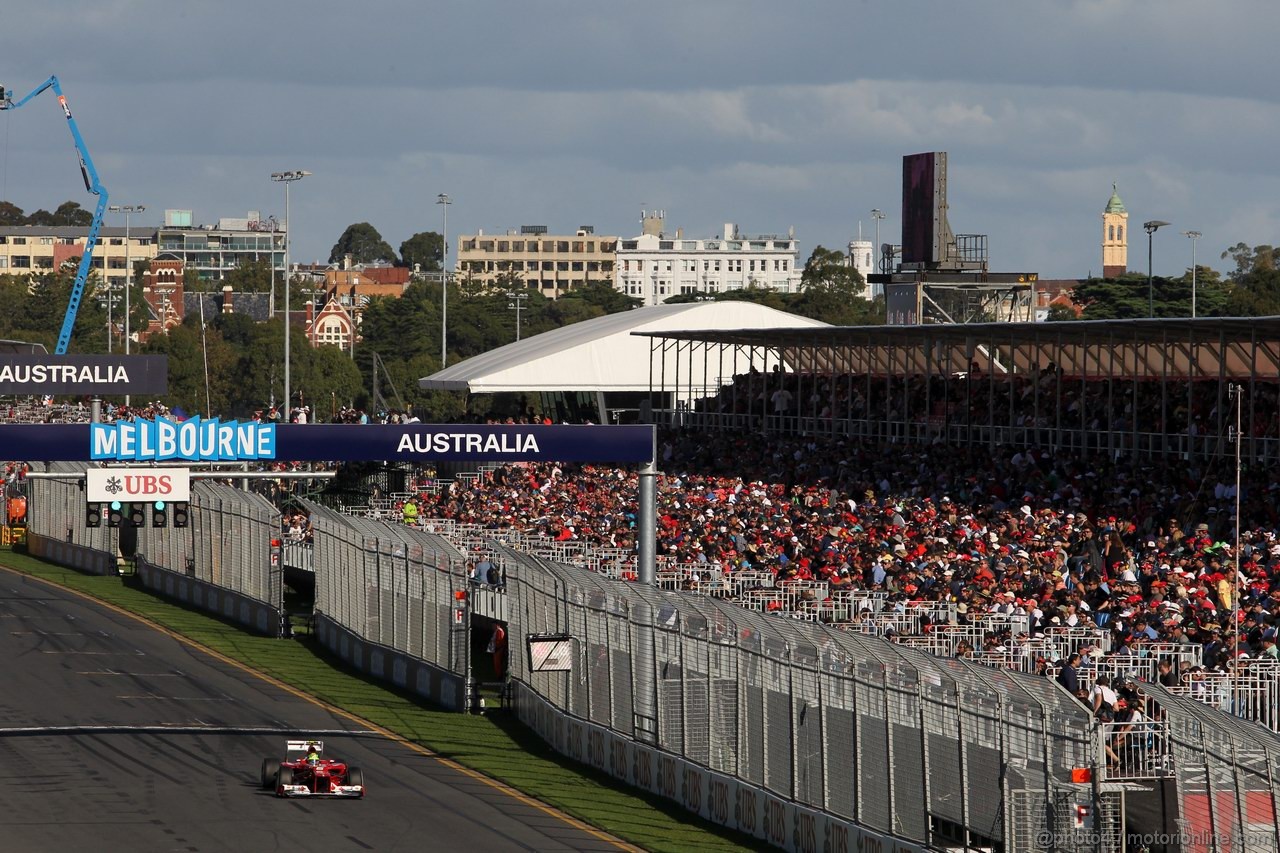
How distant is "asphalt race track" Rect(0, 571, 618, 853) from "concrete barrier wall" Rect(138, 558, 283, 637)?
176 inches

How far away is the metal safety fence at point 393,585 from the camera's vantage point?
111 ft

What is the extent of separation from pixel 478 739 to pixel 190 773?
5309mm

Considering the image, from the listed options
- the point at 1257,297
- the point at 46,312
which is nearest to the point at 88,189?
the point at 46,312

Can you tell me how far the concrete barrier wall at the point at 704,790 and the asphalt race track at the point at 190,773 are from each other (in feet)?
5.77

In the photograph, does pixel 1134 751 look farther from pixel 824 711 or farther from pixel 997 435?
pixel 997 435

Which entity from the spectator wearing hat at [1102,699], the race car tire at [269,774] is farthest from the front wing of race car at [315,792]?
the spectator wearing hat at [1102,699]

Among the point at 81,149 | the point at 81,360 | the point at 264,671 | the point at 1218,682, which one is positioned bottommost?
the point at 264,671

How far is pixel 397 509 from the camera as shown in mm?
52312

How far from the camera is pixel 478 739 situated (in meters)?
30.4

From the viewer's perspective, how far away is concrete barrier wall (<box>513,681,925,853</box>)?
797 inches

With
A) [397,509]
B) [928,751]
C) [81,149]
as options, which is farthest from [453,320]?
[928,751]

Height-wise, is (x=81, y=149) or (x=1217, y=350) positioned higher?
(x=81, y=149)

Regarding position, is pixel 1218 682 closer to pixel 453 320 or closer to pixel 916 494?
pixel 916 494

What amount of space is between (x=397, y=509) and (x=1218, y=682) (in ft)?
111
